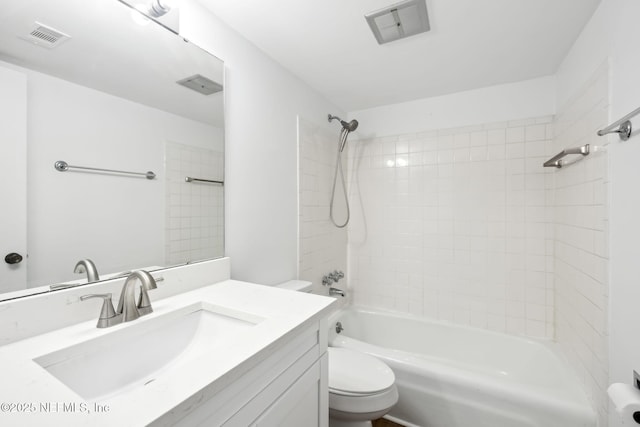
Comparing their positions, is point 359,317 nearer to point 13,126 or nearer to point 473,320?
point 473,320

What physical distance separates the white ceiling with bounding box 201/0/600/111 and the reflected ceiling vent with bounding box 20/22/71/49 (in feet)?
2.03

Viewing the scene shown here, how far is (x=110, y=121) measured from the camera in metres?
0.94

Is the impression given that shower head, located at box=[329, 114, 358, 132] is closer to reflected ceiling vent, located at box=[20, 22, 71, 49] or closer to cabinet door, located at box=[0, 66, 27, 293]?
reflected ceiling vent, located at box=[20, 22, 71, 49]

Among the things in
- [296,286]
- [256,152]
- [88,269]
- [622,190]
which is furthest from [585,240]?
[88,269]

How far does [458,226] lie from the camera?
85.4 inches

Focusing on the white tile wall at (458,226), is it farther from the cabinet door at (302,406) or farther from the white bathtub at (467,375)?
the cabinet door at (302,406)

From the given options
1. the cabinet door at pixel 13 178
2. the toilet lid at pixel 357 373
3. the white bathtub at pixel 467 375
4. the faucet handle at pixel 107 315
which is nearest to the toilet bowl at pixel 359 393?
the toilet lid at pixel 357 373

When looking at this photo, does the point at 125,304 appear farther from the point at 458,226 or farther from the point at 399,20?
the point at 458,226

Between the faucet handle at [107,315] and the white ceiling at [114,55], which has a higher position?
the white ceiling at [114,55]

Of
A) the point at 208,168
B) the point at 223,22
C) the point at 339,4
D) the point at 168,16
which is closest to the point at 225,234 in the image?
the point at 208,168

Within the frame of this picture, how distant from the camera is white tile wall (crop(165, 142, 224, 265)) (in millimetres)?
1154

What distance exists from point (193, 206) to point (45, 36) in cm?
69

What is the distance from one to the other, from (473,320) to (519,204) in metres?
0.93

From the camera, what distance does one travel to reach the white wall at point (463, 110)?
1.92m
